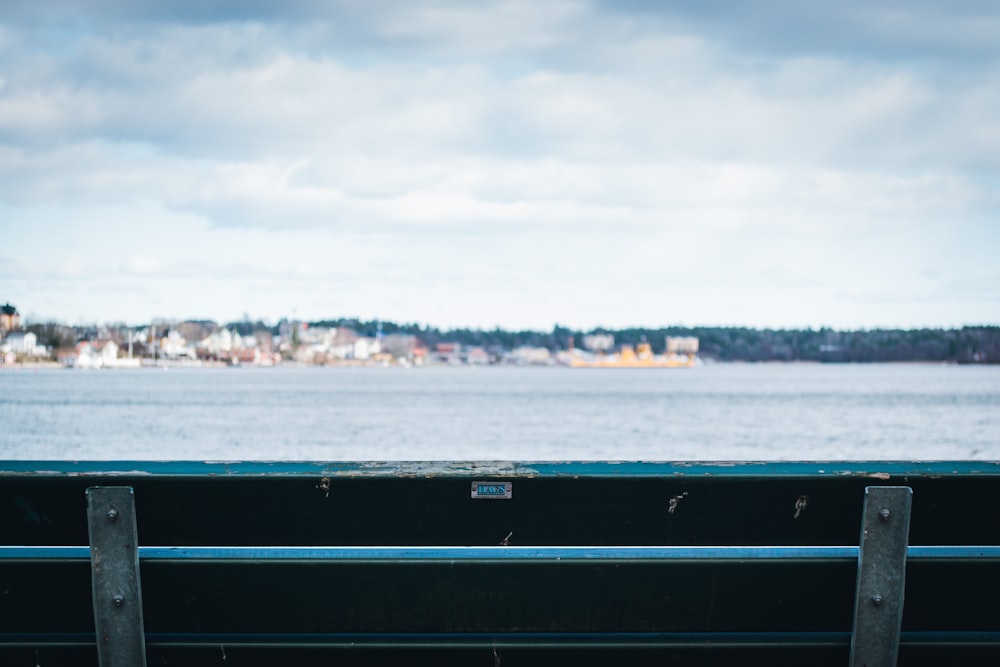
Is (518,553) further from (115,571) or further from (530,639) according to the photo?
(115,571)

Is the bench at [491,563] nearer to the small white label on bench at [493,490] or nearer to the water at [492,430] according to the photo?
the small white label on bench at [493,490]

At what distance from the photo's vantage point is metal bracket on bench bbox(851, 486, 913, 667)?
3340 millimetres

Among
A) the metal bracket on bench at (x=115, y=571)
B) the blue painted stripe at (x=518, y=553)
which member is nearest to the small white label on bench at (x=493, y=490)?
the blue painted stripe at (x=518, y=553)

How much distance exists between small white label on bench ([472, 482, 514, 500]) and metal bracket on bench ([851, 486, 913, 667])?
110 centimetres

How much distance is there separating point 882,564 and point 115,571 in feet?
7.67

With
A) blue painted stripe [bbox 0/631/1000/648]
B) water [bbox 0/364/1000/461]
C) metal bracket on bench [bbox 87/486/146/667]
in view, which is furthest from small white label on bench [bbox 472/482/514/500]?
water [bbox 0/364/1000/461]

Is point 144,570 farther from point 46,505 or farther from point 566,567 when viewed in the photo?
point 566,567

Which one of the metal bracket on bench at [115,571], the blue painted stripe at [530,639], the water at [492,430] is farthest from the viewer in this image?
the water at [492,430]

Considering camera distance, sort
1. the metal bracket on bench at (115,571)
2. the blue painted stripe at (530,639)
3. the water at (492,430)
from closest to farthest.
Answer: the metal bracket on bench at (115,571), the blue painted stripe at (530,639), the water at (492,430)

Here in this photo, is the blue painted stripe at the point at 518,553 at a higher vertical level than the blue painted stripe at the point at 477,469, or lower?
lower

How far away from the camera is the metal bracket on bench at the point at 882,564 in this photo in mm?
3340

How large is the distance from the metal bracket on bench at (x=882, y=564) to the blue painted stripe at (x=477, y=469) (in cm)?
8

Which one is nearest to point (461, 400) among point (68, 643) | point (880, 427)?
point (880, 427)

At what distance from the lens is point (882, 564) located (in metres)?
3.36
